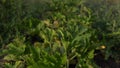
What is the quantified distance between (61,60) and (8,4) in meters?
2.80

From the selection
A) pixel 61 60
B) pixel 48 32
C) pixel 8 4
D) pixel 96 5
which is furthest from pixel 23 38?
pixel 96 5

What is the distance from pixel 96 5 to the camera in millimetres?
6945

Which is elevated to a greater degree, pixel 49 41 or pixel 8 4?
pixel 8 4

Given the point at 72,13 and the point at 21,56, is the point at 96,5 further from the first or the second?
the point at 21,56

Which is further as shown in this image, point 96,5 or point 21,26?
point 96,5

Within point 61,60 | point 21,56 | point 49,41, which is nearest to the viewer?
point 61,60

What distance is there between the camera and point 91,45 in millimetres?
4742

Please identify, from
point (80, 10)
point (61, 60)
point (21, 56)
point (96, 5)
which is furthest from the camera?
point (96, 5)

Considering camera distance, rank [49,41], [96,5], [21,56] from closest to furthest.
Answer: [21,56], [49,41], [96,5]

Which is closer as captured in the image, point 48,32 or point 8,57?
point 8,57

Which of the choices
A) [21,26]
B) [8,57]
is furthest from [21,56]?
[21,26]

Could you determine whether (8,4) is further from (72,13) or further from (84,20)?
(84,20)

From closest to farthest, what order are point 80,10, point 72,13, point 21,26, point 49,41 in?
point 49,41
point 21,26
point 72,13
point 80,10

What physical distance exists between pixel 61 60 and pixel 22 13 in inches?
95.1
